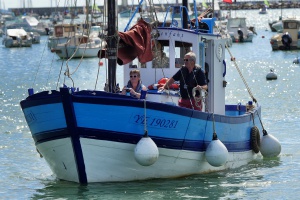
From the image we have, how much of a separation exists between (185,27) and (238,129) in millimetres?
2720

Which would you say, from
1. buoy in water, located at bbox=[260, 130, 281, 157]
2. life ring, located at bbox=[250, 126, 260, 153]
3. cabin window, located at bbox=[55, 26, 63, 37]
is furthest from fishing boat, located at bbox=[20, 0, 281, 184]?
cabin window, located at bbox=[55, 26, 63, 37]

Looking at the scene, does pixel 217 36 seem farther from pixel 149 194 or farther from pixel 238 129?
pixel 149 194

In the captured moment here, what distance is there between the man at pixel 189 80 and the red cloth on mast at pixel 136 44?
0.76m

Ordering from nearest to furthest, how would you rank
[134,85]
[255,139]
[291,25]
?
[134,85] → [255,139] → [291,25]

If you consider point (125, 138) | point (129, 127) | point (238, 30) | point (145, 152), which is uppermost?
point (129, 127)

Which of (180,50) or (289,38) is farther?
(289,38)

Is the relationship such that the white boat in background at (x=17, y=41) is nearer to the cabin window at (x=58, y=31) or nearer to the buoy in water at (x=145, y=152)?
the cabin window at (x=58, y=31)

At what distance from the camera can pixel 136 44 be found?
16.0 m

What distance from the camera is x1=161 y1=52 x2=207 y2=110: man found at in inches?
628

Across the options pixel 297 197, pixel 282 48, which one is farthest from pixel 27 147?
pixel 282 48

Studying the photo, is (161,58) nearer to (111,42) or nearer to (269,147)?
(111,42)

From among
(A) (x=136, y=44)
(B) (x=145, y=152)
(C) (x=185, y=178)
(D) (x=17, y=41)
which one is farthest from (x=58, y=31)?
(B) (x=145, y=152)

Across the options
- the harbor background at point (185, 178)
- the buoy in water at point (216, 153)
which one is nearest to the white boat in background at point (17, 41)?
A: the harbor background at point (185, 178)

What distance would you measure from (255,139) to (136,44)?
395 centimetres
